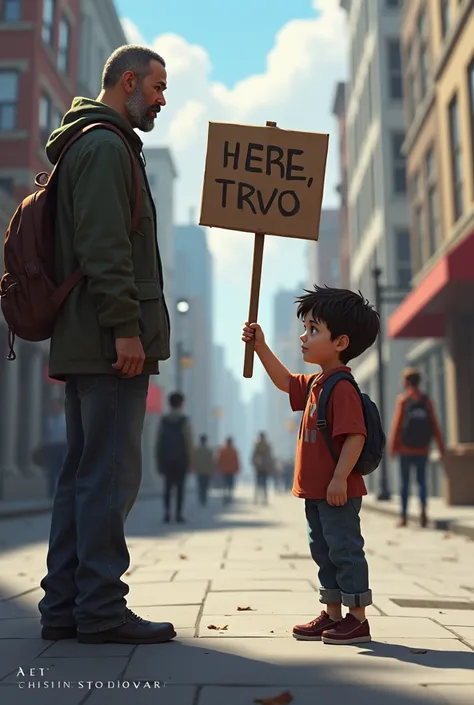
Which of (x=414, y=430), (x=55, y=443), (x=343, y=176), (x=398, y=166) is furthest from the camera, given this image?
(x=343, y=176)

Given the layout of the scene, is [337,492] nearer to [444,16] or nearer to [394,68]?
[444,16]

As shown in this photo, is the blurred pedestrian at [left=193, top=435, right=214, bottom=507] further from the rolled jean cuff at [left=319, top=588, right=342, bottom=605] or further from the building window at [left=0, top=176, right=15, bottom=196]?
the rolled jean cuff at [left=319, top=588, right=342, bottom=605]

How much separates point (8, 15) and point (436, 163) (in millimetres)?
13935

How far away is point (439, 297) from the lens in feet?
52.2

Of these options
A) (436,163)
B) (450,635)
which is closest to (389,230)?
(436,163)

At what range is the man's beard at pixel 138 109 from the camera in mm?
3865

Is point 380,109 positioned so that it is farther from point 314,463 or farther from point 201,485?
point 314,463

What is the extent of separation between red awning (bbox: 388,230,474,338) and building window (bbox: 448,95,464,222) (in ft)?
7.19

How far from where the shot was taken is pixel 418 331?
65.1 ft

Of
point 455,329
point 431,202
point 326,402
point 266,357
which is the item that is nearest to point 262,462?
point 431,202

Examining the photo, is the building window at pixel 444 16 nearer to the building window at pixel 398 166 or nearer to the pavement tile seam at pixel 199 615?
the building window at pixel 398 166

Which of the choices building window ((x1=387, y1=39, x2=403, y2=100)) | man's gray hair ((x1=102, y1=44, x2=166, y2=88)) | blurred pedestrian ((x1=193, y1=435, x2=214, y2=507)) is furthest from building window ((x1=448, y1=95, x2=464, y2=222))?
man's gray hair ((x1=102, y1=44, x2=166, y2=88))

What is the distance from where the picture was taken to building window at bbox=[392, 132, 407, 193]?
32.9 m

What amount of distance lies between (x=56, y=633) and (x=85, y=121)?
2215mm
